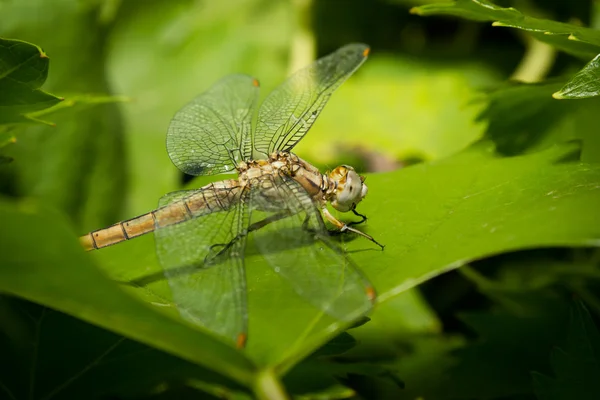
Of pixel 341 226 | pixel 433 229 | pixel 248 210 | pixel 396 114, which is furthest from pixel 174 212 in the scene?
pixel 396 114

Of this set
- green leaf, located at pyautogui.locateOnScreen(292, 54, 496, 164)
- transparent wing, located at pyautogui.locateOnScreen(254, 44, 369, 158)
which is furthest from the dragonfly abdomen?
green leaf, located at pyautogui.locateOnScreen(292, 54, 496, 164)

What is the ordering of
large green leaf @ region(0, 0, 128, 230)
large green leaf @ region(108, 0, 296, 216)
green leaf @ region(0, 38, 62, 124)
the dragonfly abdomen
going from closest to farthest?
1. green leaf @ region(0, 38, 62, 124)
2. the dragonfly abdomen
3. large green leaf @ region(0, 0, 128, 230)
4. large green leaf @ region(108, 0, 296, 216)

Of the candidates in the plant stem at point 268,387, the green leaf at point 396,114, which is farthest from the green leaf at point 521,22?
the green leaf at point 396,114

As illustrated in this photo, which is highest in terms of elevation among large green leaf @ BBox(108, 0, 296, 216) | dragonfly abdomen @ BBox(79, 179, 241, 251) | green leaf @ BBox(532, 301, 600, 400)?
large green leaf @ BBox(108, 0, 296, 216)

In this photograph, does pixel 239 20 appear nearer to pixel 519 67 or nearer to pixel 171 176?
pixel 171 176

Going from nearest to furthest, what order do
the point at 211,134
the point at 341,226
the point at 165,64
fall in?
1. the point at 341,226
2. the point at 211,134
3. the point at 165,64

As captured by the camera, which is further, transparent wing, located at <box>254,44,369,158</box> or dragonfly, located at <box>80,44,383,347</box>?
transparent wing, located at <box>254,44,369,158</box>

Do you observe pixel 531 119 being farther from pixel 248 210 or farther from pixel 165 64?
pixel 165 64

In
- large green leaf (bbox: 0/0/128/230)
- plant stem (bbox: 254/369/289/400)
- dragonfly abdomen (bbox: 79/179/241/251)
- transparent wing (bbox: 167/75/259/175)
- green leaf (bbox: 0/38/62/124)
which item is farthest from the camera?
large green leaf (bbox: 0/0/128/230)

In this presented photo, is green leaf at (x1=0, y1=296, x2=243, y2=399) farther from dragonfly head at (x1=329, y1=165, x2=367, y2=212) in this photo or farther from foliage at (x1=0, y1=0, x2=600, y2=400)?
dragonfly head at (x1=329, y1=165, x2=367, y2=212)
